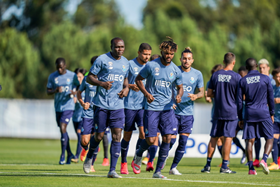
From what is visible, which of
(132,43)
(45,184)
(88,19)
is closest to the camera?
(45,184)

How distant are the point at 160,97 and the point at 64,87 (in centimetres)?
516

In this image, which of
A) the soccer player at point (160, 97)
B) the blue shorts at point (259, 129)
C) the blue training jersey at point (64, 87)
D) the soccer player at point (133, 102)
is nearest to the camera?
the soccer player at point (160, 97)

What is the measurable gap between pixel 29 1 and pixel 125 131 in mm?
38108

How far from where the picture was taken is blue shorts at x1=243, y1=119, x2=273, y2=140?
35.6 ft

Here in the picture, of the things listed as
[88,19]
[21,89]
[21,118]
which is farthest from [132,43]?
[88,19]

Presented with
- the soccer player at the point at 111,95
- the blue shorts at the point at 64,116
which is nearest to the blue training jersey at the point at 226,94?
the soccer player at the point at 111,95

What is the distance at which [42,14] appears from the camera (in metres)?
47.6

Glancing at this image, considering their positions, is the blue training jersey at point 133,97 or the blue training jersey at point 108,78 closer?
the blue training jersey at point 108,78

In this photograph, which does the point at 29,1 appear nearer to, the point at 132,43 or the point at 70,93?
the point at 132,43

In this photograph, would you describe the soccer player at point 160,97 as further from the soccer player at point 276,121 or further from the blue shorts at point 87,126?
the soccer player at point 276,121

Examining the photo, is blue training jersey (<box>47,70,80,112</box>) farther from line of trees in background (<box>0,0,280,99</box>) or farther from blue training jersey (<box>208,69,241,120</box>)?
line of trees in background (<box>0,0,280,99</box>)

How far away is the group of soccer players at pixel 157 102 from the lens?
9305mm

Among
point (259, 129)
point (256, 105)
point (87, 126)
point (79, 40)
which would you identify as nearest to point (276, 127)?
point (259, 129)

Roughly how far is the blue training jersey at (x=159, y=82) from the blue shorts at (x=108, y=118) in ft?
1.71
